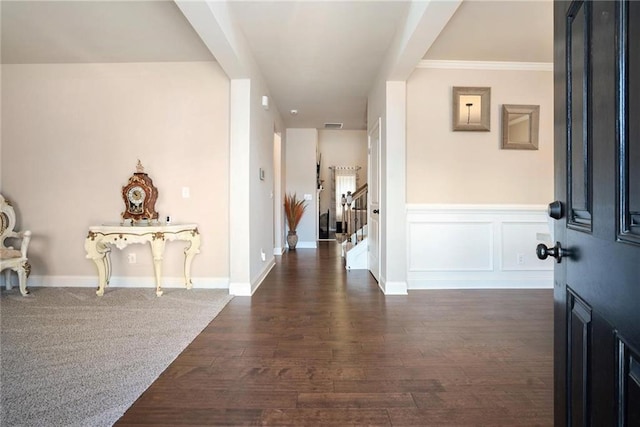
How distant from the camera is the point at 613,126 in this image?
67cm

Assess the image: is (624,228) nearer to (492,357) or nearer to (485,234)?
(492,357)

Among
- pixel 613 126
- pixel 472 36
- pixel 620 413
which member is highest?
pixel 472 36

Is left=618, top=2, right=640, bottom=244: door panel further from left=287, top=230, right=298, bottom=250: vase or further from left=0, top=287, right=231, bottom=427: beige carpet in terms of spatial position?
left=287, top=230, right=298, bottom=250: vase

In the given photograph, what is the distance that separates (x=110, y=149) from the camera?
371cm

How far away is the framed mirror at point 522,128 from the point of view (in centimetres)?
367

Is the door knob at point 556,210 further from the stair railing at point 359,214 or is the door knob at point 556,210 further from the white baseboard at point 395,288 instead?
the stair railing at point 359,214

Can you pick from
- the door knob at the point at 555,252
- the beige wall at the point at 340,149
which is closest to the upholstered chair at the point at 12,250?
the door knob at the point at 555,252

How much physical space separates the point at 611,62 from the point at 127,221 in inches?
149

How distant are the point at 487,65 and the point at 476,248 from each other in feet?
6.51

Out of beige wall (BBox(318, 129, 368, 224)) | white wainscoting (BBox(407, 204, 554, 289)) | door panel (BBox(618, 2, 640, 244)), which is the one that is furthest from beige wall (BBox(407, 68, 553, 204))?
beige wall (BBox(318, 129, 368, 224))

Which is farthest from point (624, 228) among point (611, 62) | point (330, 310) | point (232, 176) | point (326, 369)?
point (232, 176)

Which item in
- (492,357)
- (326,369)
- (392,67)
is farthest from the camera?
(392,67)

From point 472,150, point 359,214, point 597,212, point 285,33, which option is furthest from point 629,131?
point 359,214

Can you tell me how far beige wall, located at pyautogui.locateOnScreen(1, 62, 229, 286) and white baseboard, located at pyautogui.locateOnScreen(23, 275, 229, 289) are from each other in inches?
2.0
